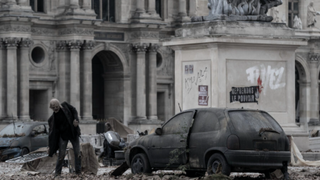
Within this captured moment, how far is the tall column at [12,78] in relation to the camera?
4562 centimetres

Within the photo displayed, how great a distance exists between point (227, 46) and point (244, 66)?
0.69 m

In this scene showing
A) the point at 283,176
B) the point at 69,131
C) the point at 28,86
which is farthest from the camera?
the point at 28,86

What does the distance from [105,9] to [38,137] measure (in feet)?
A: 69.2

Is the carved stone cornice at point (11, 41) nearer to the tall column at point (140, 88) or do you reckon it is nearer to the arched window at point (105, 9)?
the arched window at point (105, 9)

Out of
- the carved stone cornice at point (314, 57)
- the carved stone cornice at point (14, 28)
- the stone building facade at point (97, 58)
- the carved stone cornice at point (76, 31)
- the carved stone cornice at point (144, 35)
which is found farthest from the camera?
the carved stone cornice at point (314, 57)

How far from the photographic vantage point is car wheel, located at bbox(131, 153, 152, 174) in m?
18.5

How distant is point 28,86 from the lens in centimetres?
4694

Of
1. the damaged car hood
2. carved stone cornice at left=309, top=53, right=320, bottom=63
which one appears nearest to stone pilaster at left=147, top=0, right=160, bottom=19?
carved stone cornice at left=309, top=53, right=320, bottom=63

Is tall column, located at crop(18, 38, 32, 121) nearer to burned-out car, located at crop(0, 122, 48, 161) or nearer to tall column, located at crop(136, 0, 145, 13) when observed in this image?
tall column, located at crop(136, 0, 145, 13)

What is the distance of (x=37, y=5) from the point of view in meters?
48.2

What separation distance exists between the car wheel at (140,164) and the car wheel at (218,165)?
1804 mm

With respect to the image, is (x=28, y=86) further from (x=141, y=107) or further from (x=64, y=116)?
(x=64, y=116)

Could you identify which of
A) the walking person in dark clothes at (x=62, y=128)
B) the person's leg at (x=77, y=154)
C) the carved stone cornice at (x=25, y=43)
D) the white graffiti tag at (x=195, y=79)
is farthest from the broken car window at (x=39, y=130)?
the carved stone cornice at (x=25, y=43)

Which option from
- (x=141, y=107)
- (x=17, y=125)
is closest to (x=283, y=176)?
(x=17, y=125)
